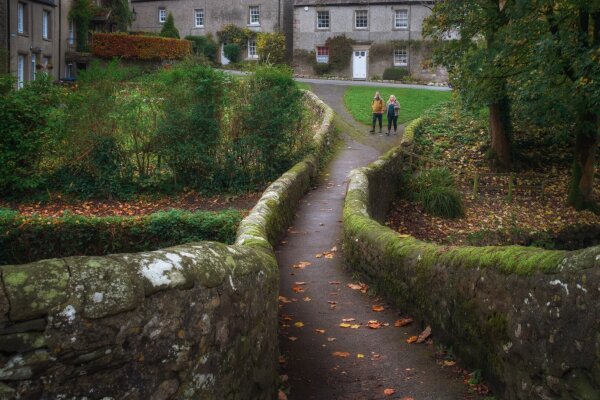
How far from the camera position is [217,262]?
5.34 metres

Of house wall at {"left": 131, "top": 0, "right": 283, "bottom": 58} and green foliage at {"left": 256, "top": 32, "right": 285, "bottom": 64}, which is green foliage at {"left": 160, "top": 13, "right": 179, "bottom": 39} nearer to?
house wall at {"left": 131, "top": 0, "right": 283, "bottom": 58}

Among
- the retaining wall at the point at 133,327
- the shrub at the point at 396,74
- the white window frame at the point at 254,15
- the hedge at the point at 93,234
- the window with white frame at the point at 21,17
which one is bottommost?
the hedge at the point at 93,234

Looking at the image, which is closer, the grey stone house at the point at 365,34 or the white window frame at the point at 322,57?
the grey stone house at the point at 365,34

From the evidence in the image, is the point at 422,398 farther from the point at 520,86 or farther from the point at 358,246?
the point at 520,86

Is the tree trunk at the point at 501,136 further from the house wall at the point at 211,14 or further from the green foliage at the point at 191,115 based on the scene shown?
the house wall at the point at 211,14

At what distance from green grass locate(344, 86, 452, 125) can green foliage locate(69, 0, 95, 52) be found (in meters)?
21.9

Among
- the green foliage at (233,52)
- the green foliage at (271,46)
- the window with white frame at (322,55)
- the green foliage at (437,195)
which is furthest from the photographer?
the green foliage at (233,52)

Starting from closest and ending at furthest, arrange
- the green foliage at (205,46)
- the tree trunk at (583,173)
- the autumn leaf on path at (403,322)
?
the autumn leaf on path at (403,322) → the tree trunk at (583,173) → the green foliage at (205,46)

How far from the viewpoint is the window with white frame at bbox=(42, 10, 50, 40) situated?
4459 centimetres

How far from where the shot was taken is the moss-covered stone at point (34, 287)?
3.64 meters

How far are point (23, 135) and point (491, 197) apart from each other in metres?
15.3

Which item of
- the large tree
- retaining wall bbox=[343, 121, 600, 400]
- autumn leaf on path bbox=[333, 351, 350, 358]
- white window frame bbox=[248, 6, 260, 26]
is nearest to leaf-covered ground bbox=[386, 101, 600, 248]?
the large tree

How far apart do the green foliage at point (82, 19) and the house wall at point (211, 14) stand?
910 centimetres

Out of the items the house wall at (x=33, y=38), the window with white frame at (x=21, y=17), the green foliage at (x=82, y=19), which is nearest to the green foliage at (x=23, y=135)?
the house wall at (x=33, y=38)
